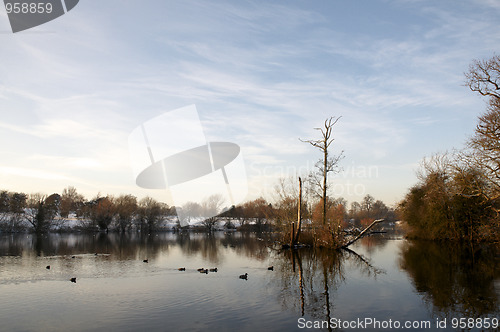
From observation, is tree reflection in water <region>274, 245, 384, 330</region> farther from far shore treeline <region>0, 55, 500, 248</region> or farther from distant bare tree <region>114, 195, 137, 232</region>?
distant bare tree <region>114, 195, 137, 232</region>

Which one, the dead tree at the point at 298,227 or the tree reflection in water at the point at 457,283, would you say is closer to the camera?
the tree reflection in water at the point at 457,283

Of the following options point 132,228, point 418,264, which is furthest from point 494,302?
point 132,228

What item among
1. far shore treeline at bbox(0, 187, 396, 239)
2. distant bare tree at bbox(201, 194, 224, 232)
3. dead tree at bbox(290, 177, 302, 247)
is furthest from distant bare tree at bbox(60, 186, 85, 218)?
dead tree at bbox(290, 177, 302, 247)

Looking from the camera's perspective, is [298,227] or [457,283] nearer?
[457,283]

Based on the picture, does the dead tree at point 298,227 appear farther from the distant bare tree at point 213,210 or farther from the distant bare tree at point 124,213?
the distant bare tree at point 124,213

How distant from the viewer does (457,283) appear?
44.1ft

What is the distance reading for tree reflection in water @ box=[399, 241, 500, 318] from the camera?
32.4 ft

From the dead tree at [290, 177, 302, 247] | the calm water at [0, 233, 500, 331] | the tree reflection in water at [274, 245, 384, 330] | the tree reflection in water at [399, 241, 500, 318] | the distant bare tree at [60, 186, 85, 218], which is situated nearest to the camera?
the calm water at [0, 233, 500, 331]

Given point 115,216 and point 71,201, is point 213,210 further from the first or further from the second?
point 71,201

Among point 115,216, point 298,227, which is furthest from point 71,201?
point 298,227

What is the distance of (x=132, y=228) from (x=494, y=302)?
73.7 meters

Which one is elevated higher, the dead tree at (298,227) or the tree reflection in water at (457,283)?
the dead tree at (298,227)

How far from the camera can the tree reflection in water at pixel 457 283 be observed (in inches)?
388

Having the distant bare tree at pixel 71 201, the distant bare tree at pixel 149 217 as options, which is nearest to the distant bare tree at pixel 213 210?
the distant bare tree at pixel 149 217
